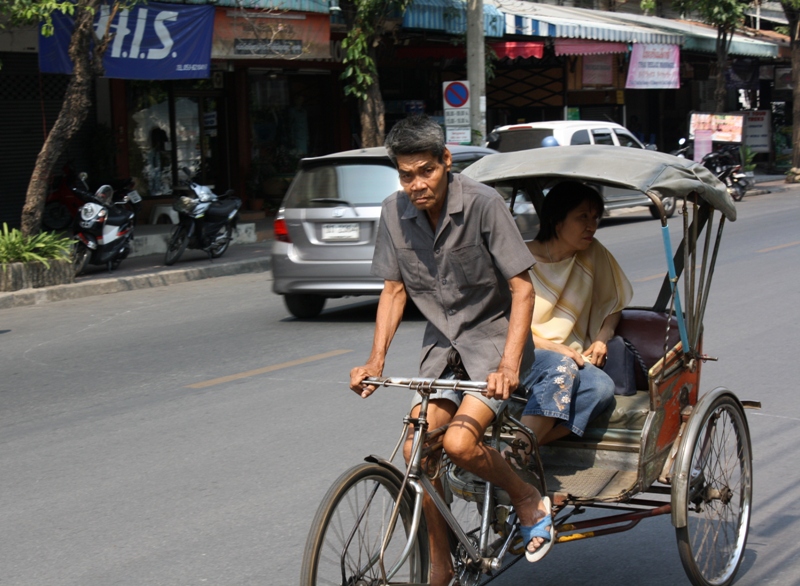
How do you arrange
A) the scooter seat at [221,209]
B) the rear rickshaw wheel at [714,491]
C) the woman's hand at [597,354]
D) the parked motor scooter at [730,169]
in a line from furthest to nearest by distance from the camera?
the parked motor scooter at [730,169], the scooter seat at [221,209], the woman's hand at [597,354], the rear rickshaw wheel at [714,491]

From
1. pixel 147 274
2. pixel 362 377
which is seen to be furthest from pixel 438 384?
pixel 147 274

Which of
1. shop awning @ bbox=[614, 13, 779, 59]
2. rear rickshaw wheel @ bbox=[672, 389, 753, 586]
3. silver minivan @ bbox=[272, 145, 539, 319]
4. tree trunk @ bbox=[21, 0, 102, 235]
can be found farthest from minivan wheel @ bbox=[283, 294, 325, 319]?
shop awning @ bbox=[614, 13, 779, 59]

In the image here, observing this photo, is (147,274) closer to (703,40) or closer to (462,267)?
(462,267)

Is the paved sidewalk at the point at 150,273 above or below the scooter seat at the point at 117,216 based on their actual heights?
below

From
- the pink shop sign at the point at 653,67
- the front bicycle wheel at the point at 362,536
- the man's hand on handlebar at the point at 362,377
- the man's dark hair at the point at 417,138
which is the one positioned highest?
the pink shop sign at the point at 653,67

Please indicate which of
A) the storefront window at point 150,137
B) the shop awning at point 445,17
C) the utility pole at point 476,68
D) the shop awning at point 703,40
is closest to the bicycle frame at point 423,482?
the utility pole at point 476,68

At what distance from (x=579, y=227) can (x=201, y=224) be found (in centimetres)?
1076

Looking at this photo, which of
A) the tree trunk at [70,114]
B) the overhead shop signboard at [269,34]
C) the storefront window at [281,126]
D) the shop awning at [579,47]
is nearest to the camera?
the tree trunk at [70,114]

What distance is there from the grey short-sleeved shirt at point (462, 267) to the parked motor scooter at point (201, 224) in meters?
11.1

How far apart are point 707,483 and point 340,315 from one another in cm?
650

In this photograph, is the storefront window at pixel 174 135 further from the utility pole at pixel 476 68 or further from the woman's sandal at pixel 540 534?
the woman's sandal at pixel 540 534

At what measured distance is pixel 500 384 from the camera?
3182 millimetres

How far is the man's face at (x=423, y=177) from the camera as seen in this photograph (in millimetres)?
3350

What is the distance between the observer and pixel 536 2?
2712 centimetres
